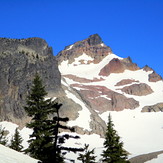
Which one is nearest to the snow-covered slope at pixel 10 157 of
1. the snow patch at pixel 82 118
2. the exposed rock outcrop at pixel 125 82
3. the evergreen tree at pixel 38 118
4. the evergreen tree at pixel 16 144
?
the evergreen tree at pixel 38 118

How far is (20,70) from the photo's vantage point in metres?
87.4

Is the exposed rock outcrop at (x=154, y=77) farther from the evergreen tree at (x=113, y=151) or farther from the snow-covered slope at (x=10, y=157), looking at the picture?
the snow-covered slope at (x=10, y=157)

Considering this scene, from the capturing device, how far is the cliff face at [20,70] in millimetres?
79450

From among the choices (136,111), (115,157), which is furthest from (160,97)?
(115,157)

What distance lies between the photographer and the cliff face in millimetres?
79450

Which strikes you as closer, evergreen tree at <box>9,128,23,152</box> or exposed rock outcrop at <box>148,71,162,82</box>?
evergreen tree at <box>9,128,23,152</box>

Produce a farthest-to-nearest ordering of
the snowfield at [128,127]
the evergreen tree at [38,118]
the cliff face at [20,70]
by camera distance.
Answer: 1. the cliff face at [20,70]
2. the snowfield at [128,127]
3. the evergreen tree at [38,118]

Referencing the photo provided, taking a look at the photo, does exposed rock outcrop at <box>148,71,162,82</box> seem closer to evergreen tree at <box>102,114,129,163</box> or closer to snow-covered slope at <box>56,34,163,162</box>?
snow-covered slope at <box>56,34,163,162</box>

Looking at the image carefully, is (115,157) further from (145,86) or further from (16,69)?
(145,86)

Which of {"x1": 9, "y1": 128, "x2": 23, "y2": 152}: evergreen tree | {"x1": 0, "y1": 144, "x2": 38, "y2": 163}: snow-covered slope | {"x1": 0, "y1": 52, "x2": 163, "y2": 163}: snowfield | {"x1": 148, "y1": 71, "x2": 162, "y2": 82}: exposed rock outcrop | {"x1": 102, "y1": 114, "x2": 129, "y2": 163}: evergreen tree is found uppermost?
{"x1": 148, "y1": 71, "x2": 162, "y2": 82}: exposed rock outcrop

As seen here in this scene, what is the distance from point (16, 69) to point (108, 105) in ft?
204

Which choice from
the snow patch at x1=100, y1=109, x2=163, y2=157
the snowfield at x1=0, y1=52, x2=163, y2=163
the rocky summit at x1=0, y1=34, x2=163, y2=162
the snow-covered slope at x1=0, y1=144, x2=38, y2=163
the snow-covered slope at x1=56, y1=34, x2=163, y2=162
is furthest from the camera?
the snow-covered slope at x1=56, y1=34, x2=163, y2=162

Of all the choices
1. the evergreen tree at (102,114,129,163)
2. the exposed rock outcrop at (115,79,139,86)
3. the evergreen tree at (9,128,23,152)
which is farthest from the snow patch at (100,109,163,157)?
the evergreen tree at (102,114,129,163)

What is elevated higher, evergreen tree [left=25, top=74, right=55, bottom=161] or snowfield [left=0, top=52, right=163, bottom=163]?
snowfield [left=0, top=52, right=163, bottom=163]
